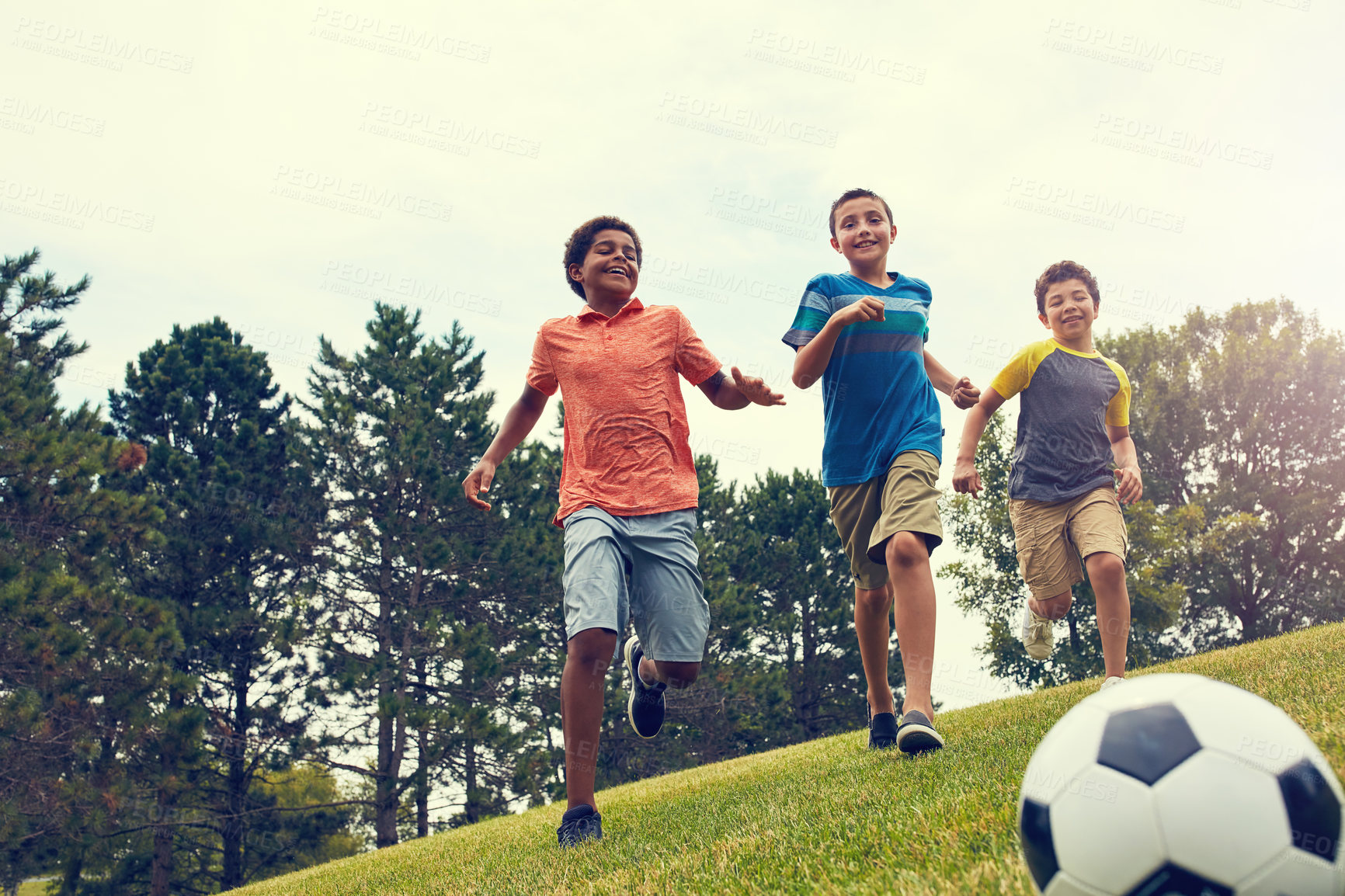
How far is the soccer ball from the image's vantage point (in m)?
1.33

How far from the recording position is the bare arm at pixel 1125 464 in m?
4.95

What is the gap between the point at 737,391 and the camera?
4.23m

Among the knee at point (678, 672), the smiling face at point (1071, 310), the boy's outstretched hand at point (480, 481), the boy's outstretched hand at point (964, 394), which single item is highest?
the smiling face at point (1071, 310)

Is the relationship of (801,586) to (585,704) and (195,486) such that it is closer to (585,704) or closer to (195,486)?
(195,486)

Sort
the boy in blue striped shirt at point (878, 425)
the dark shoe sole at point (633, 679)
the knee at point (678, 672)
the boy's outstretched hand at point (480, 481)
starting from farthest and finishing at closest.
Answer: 1. the dark shoe sole at point (633, 679)
2. the boy's outstretched hand at point (480, 481)
3. the boy in blue striped shirt at point (878, 425)
4. the knee at point (678, 672)

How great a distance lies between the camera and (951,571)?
2897cm

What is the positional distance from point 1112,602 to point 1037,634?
1036mm

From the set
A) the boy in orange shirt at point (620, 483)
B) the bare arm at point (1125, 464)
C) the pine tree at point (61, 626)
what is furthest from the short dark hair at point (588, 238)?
the pine tree at point (61, 626)

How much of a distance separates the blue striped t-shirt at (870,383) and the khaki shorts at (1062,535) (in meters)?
1.12

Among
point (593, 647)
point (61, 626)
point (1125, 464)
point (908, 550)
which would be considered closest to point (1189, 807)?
point (593, 647)

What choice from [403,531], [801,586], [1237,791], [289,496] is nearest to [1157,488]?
[801,586]

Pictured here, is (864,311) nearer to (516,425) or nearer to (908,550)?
(908,550)

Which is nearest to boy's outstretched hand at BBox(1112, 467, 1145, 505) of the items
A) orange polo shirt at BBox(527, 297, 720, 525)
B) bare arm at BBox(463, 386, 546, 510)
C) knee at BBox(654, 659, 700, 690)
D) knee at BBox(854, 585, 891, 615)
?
knee at BBox(854, 585, 891, 615)

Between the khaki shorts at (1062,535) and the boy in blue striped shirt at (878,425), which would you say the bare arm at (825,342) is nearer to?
the boy in blue striped shirt at (878,425)
